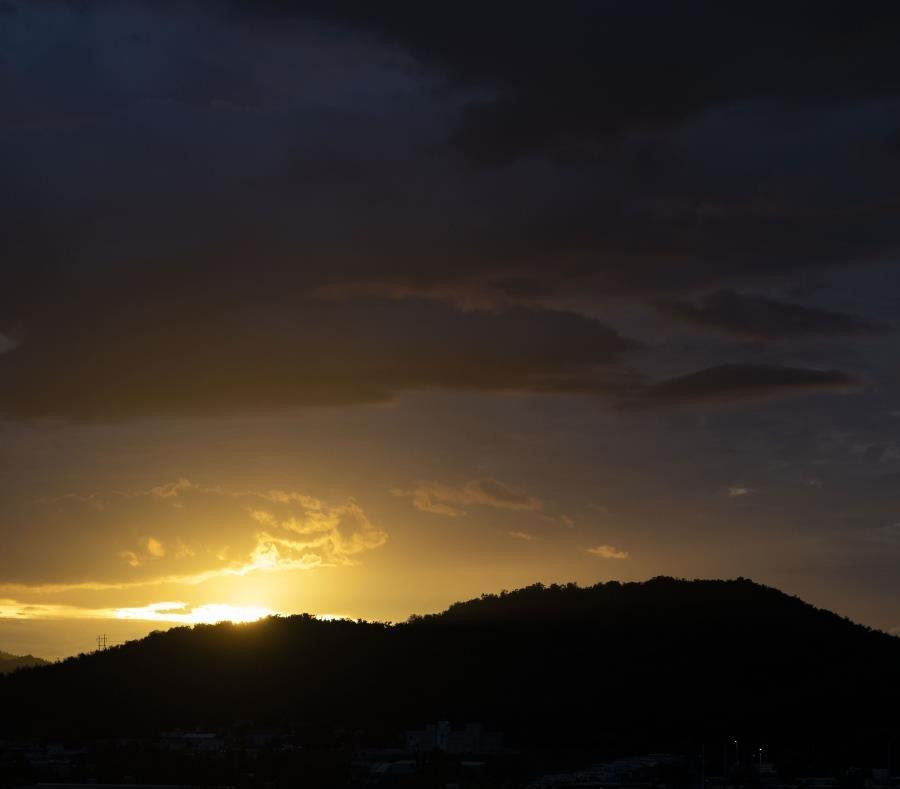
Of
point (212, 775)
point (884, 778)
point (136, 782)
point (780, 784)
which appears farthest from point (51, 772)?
point (884, 778)

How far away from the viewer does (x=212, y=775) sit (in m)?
171

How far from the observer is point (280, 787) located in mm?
165750

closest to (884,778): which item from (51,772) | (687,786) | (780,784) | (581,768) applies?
(780,784)

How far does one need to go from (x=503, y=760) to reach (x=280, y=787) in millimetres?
33858

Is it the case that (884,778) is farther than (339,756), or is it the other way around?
(339,756)

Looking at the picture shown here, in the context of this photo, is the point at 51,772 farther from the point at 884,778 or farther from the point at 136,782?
the point at 884,778

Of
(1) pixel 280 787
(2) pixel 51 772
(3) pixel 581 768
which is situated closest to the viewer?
(1) pixel 280 787

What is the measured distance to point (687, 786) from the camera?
169250mm

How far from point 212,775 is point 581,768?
52.0 metres

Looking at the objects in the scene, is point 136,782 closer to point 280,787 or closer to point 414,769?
point 280,787

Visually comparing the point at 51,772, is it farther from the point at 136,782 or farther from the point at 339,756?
the point at 339,756

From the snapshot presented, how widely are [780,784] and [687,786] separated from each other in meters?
12.1

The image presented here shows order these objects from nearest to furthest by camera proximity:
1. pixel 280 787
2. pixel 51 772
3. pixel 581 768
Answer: pixel 280 787 < pixel 51 772 < pixel 581 768

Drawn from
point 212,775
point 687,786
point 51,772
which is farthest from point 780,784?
point 51,772
